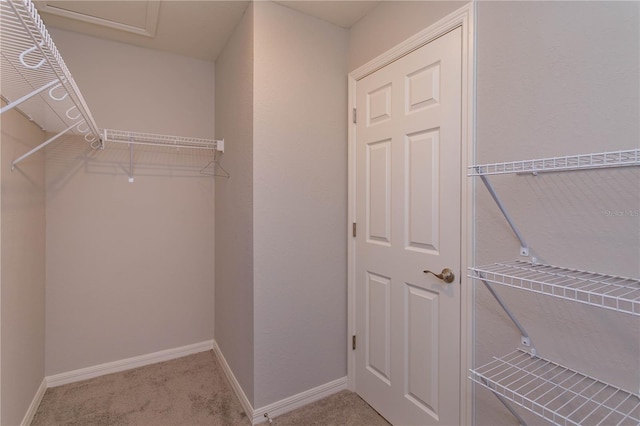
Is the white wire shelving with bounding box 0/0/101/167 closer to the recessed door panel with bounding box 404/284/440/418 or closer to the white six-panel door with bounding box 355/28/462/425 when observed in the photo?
the white six-panel door with bounding box 355/28/462/425

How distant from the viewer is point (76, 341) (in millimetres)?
2270

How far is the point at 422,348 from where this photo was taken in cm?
166

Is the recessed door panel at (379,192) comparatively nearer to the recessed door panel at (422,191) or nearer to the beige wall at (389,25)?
the recessed door panel at (422,191)

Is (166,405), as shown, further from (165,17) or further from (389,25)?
(389,25)

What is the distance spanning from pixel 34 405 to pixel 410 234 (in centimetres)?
258

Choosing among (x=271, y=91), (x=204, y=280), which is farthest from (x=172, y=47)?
(x=204, y=280)

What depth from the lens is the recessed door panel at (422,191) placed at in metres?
1.57

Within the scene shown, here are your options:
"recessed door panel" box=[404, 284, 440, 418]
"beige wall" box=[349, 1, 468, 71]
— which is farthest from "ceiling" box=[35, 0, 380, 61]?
"recessed door panel" box=[404, 284, 440, 418]

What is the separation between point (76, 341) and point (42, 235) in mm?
835

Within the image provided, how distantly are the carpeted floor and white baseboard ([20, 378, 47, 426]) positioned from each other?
30mm

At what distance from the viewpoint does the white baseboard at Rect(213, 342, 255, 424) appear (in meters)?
1.90

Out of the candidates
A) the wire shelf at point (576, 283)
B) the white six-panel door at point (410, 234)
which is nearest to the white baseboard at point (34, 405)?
the white six-panel door at point (410, 234)

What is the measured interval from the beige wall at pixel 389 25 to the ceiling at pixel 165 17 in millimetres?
77

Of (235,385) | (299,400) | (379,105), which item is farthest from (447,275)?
(235,385)
